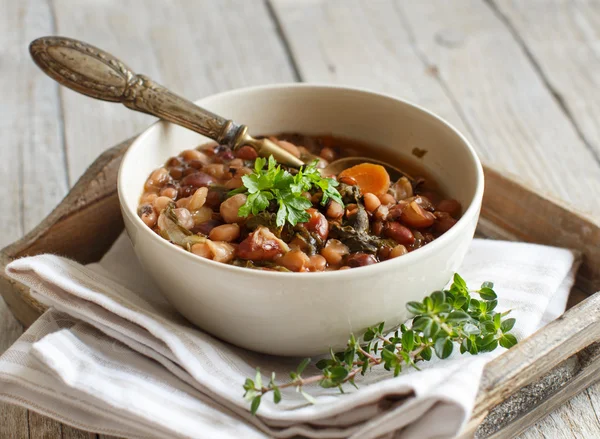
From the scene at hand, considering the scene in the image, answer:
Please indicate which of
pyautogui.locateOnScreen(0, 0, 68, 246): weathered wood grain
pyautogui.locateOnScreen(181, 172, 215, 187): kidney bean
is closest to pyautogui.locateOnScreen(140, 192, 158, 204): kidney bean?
pyautogui.locateOnScreen(181, 172, 215, 187): kidney bean

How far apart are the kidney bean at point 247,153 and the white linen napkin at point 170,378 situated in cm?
57

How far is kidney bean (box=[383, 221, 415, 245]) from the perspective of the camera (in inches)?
85.2

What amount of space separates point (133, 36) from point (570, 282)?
2.86 meters

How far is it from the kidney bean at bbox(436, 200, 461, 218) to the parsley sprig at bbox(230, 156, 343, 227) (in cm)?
34

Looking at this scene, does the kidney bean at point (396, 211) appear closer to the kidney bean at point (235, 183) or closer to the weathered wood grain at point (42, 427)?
the kidney bean at point (235, 183)

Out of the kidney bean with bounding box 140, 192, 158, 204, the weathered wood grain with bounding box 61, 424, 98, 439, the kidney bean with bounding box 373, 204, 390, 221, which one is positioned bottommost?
the weathered wood grain with bounding box 61, 424, 98, 439

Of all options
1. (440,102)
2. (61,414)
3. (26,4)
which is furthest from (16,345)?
(26,4)

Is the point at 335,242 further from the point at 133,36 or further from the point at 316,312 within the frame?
the point at 133,36

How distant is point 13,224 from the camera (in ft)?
9.80

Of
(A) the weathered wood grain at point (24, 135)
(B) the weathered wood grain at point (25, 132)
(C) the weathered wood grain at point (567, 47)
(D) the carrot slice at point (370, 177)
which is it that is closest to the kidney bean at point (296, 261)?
(D) the carrot slice at point (370, 177)

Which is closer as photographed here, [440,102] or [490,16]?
[440,102]

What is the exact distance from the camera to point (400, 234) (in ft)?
7.10

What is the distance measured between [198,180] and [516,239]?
44.9 inches

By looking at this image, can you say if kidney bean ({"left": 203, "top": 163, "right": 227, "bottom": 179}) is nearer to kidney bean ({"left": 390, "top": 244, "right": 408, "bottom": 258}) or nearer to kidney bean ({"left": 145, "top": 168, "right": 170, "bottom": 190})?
kidney bean ({"left": 145, "top": 168, "right": 170, "bottom": 190})
